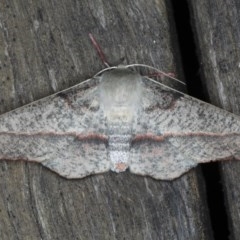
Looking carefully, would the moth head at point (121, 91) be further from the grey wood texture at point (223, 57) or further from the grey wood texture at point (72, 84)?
the grey wood texture at point (223, 57)

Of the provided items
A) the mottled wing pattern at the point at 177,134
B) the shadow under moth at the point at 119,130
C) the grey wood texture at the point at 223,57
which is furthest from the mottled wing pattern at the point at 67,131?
the grey wood texture at the point at 223,57

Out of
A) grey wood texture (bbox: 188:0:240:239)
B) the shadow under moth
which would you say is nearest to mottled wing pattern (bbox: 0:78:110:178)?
the shadow under moth

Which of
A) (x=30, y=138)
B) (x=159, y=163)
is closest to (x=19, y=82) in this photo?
(x=30, y=138)

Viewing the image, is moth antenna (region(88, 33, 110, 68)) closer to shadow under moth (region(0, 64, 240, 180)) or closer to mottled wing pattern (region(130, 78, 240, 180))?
shadow under moth (region(0, 64, 240, 180))

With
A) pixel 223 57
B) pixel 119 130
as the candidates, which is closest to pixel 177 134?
pixel 119 130

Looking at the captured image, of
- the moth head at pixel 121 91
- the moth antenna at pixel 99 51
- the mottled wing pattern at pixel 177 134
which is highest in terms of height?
the moth antenna at pixel 99 51

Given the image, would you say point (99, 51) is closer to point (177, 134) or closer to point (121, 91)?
point (121, 91)

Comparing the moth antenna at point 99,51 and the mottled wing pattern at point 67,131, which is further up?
the moth antenna at point 99,51

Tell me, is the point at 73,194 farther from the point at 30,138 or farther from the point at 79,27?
the point at 79,27
